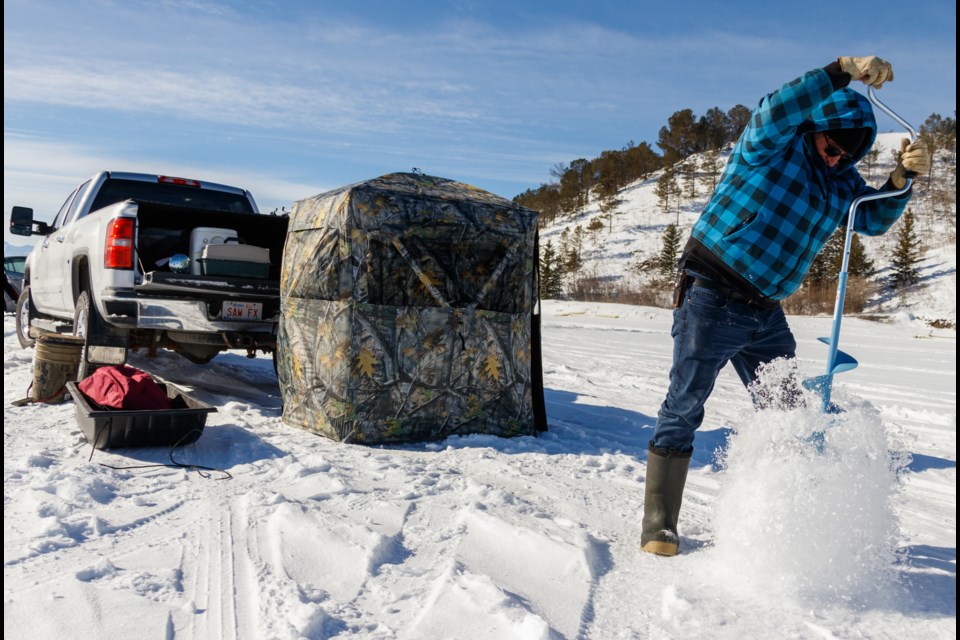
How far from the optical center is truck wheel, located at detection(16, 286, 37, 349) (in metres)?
8.30

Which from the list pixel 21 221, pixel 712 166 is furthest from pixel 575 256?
pixel 21 221

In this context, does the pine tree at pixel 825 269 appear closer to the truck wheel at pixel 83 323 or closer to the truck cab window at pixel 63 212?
the truck cab window at pixel 63 212

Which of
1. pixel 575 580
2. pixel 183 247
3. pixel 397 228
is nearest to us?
pixel 575 580

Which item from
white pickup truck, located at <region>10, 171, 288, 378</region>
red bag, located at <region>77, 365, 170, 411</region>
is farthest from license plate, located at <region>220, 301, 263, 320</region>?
red bag, located at <region>77, 365, 170, 411</region>

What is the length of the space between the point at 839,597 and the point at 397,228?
3.28m

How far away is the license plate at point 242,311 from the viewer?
5539mm

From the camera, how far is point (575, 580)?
262 cm

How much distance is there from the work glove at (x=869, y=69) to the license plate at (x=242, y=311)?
451 centimetres

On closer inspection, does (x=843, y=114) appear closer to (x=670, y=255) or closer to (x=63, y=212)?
(x=63, y=212)

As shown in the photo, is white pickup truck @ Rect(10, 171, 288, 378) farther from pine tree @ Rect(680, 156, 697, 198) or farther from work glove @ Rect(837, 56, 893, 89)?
pine tree @ Rect(680, 156, 697, 198)

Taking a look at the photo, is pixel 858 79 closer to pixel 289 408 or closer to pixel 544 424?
pixel 544 424

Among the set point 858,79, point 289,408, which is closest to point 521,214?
point 289,408

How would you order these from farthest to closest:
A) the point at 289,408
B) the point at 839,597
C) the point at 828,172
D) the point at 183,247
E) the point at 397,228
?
the point at 183,247, the point at 289,408, the point at 397,228, the point at 828,172, the point at 839,597

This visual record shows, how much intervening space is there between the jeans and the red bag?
3.28 metres
